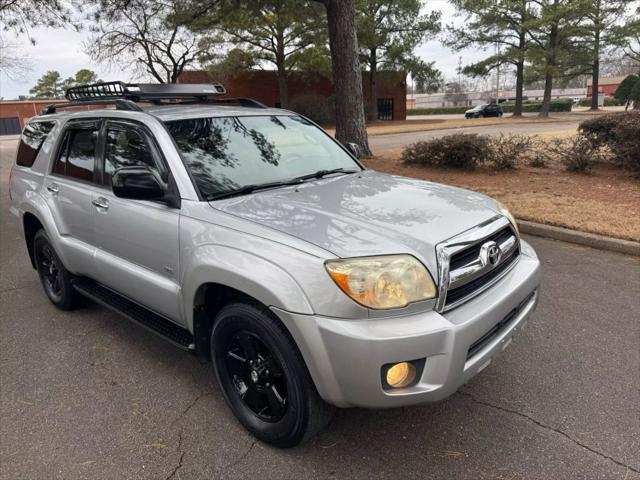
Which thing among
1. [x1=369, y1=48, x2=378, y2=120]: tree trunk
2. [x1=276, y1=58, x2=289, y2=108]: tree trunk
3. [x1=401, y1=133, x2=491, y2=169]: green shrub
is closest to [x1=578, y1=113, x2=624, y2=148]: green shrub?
[x1=401, y1=133, x2=491, y2=169]: green shrub

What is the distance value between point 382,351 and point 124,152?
2.38 m

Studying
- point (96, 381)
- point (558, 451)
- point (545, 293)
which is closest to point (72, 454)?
point (96, 381)

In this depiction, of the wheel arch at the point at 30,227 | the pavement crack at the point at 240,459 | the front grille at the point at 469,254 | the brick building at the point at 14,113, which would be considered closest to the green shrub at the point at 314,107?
the wheel arch at the point at 30,227

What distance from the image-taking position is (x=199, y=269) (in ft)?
8.57

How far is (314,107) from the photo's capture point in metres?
37.5

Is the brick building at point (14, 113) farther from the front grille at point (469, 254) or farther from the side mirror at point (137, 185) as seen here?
the front grille at point (469, 254)

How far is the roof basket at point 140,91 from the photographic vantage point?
405 centimetres

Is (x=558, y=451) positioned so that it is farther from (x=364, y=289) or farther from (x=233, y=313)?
(x=233, y=313)

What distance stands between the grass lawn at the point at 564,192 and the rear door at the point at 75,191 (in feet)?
17.5

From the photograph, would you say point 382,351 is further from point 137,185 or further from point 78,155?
point 78,155

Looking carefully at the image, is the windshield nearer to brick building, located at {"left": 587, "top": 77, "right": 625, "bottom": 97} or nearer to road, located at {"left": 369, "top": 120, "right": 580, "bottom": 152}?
road, located at {"left": 369, "top": 120, "right": 580, "bottom": 152}

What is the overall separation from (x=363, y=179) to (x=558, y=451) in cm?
202

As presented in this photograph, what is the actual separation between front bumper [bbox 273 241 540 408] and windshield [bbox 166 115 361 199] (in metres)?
1.16

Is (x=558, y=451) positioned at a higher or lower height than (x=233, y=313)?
lower
